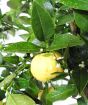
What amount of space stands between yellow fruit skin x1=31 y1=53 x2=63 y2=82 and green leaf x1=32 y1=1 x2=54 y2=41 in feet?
0.10

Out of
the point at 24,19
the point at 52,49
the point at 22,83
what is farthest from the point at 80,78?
the point at 24,19

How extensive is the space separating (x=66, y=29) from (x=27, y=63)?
0.33 feet

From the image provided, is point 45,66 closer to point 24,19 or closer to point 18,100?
point 18,100

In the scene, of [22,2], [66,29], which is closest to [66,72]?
[66,29]

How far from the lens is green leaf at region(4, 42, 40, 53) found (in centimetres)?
42

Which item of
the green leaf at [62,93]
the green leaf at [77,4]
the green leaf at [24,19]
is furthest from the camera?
the green leaf at [24,19]

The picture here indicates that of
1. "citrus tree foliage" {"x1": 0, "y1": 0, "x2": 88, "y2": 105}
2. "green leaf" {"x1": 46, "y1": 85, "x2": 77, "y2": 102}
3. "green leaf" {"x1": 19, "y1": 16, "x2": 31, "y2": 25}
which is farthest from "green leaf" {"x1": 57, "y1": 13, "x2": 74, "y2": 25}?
"green leaf" {"x1": 19, "y1": 16, "x2": 31, "y2": 25}

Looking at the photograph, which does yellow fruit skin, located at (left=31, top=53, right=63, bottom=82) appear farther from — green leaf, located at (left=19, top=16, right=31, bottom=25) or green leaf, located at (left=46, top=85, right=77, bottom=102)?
green leaf, located at (left=19, top=16, right=31, bottom=25)

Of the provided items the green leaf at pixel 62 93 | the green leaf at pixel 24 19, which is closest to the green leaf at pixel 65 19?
the green leaf at pixel 62 93

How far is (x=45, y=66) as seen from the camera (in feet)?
1.49

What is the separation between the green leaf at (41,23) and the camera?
1.37ft

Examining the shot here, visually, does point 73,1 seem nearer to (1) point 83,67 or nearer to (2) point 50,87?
(1) point 83,67

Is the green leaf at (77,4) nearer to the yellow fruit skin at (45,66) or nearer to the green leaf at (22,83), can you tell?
the yellow fruit skin at (45,66)

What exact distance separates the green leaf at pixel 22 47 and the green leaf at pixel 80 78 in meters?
0.07
